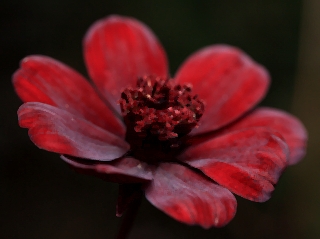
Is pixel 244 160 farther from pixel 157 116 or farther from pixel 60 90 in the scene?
pixel 60 90

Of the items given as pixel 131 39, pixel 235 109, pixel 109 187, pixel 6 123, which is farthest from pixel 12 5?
pixel 235 109

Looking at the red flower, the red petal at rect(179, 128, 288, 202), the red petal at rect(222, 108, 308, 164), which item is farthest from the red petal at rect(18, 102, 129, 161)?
the red petal at rect(222, 108, 308, 164)

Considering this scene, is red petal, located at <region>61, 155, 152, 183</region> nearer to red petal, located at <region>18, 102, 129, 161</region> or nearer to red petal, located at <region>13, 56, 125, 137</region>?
red petal, located at <region>18, 102, 129, 161</region>

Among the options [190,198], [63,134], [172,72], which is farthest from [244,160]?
[172,72]

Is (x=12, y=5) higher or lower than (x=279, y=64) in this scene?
higher

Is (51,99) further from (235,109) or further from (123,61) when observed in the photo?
(235,109)
